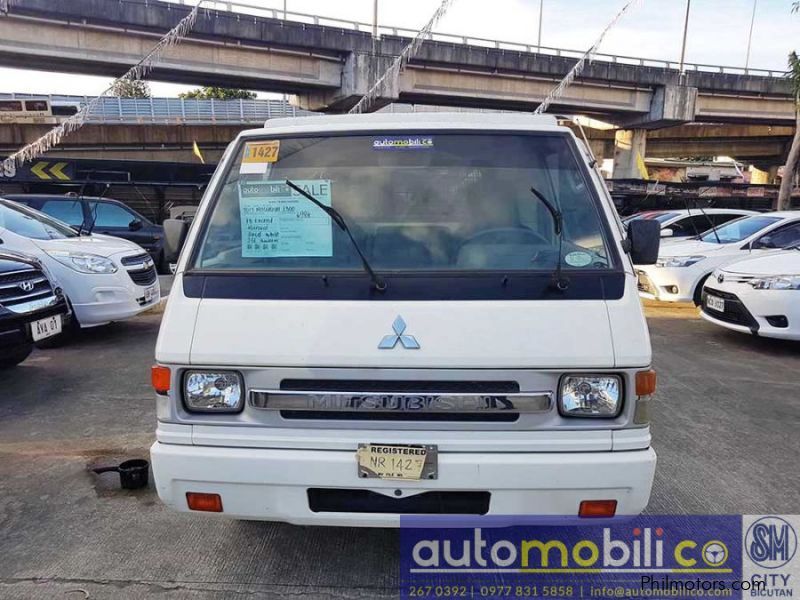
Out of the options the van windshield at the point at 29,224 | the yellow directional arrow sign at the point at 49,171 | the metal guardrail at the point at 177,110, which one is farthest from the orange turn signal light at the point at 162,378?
the metal guardrail at the point at 177,110

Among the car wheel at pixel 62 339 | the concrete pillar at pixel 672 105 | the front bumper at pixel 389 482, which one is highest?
the concrete pillar at pixel 672 105

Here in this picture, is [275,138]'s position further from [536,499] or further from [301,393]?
[536,499]

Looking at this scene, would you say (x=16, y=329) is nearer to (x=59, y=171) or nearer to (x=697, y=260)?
(x=697, y=260)

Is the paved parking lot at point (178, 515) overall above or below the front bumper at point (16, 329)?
below

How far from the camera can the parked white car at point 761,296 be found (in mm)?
6254

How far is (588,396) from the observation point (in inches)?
90.8

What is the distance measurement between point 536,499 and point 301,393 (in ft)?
3.31

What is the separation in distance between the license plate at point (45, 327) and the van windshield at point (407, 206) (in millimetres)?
3139

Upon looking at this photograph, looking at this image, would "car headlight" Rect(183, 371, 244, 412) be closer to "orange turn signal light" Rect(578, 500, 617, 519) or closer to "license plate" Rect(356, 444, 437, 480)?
"license plate" Rect(356, 444, 437, 480)

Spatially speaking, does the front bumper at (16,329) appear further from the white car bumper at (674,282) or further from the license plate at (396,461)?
the white car bumper at (674,282)

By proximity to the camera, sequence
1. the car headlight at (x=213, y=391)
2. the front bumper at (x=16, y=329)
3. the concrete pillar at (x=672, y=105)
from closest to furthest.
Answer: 1. the car headlight at (x=213, y=391)
2. the front bumper at (x=16, y=329)
3. the concrete pillar at (x=672, y=105)


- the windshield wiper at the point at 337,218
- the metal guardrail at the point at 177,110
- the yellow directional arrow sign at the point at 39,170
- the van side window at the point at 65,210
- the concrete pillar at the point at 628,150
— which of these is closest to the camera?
the windshield wiper at the point at 337,218

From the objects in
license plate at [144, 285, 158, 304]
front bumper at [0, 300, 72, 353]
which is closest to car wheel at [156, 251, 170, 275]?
license plate at [144, 285, 158, 304]

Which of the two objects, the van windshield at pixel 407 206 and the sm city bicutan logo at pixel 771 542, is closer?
the van windshield at pixel 407 206
